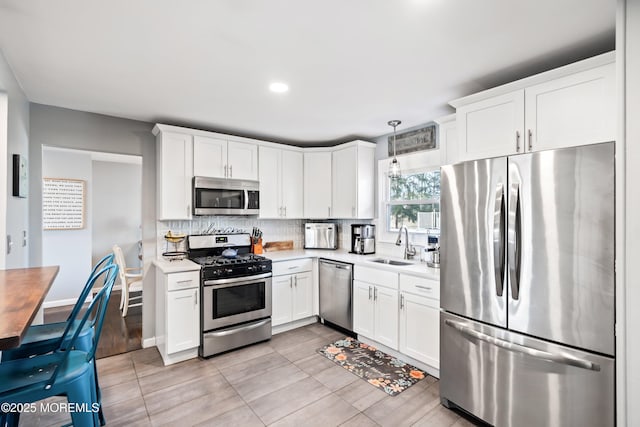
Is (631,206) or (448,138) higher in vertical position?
(448,138)

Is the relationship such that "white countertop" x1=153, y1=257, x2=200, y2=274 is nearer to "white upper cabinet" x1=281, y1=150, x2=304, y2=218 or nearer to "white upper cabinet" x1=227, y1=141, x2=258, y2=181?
"white upper cabinet" x1=227, y1=141, x2=258, y2=181

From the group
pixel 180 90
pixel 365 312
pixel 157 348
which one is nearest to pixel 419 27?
pixel 180 90

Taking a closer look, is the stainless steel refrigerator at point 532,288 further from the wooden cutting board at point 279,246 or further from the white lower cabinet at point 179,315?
the wooden cutting board at point 279,246

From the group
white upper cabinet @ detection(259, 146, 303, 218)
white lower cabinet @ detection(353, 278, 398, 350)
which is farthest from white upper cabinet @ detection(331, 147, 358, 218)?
white lower cabinet @ detection(353, 278, 398, 350)

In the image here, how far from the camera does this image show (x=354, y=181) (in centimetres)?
399

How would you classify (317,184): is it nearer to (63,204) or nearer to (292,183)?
(292,183)

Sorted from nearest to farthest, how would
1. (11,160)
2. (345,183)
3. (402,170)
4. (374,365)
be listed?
(11,160) < (374,365) < (402,170) < (345,183)

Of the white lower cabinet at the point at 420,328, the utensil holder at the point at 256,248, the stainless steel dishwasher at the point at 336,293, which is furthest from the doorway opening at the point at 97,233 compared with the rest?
the white lower cabinet at the point at 420,328

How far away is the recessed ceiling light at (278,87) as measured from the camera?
2494mm

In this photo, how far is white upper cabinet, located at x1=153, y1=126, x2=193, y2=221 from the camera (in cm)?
330

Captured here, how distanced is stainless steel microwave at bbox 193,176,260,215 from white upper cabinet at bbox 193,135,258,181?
84mm

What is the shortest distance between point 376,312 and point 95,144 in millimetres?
3322

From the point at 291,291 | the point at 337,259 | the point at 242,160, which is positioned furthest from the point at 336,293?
the point at 242,160

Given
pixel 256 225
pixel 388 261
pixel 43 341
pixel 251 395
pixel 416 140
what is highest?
pixel 416 140
